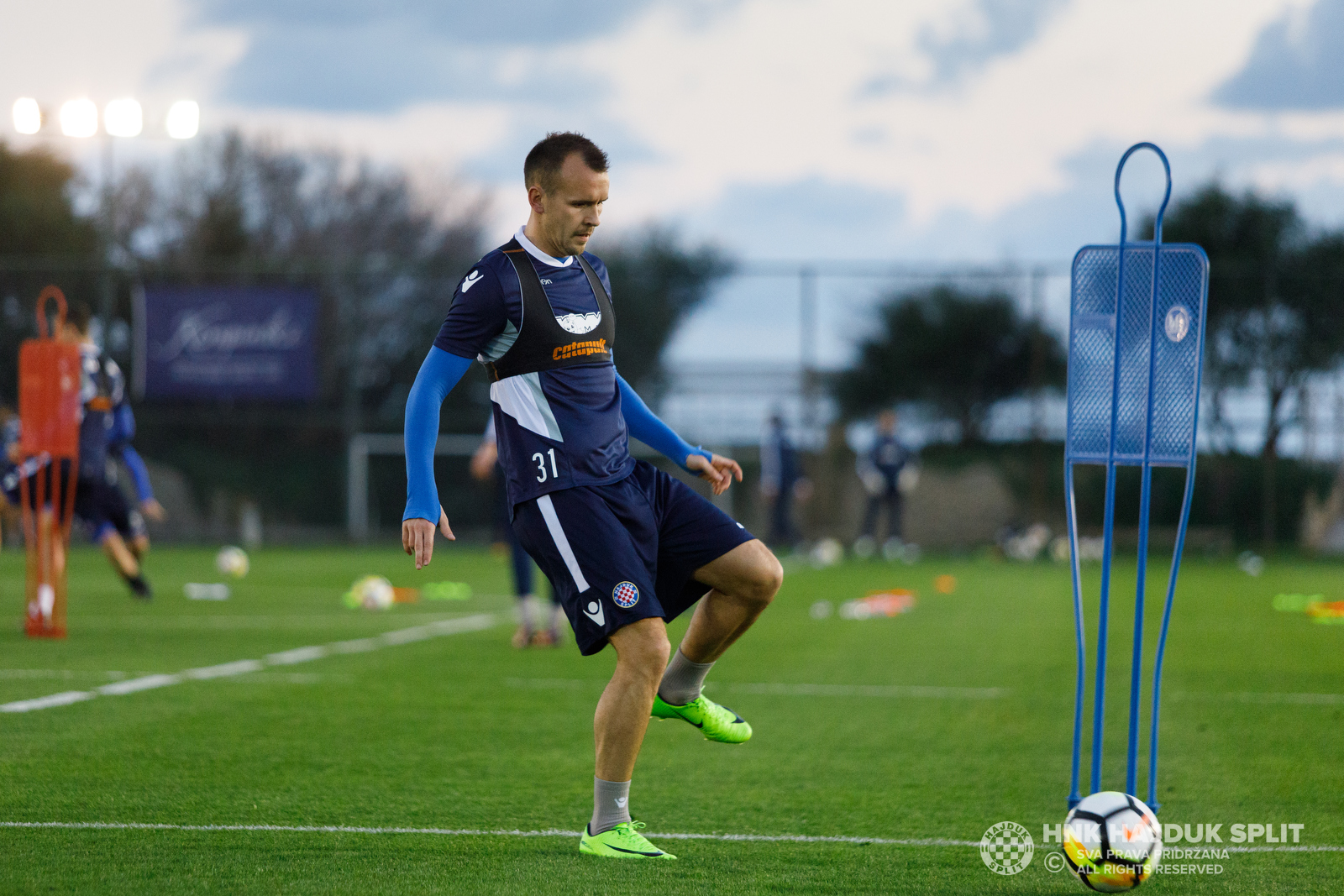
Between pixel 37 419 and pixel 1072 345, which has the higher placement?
pixel 1072 345

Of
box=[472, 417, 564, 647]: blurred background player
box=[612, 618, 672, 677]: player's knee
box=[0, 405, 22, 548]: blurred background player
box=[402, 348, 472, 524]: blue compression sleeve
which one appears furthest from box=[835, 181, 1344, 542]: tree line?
box=[402, 348, 472, 524]: blue compression sleeve

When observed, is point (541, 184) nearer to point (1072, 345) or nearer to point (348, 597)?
point (1072, 345)

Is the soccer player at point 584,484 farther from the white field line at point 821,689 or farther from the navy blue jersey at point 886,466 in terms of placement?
the navy blue jersey at point 886,466

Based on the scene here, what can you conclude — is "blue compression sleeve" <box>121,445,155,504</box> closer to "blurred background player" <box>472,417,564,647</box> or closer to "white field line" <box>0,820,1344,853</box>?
"blurred background player" <box>472,417,564,647</box>

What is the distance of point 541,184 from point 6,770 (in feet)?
9.51

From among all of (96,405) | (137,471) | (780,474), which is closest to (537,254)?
(96,405)

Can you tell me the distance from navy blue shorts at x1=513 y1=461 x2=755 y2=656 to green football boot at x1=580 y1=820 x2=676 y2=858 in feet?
1.65

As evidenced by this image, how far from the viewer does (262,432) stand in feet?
83.5

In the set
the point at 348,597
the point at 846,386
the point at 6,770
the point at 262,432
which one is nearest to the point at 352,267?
the point at 262,432

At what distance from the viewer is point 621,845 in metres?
4.01

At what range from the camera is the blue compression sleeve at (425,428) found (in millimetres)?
3912

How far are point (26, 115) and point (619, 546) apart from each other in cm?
2452

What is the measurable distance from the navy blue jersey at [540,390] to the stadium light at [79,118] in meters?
23.6

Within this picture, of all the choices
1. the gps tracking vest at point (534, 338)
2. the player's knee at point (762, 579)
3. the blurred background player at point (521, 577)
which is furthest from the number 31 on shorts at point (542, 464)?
the blurred background player at point (521, 577)
